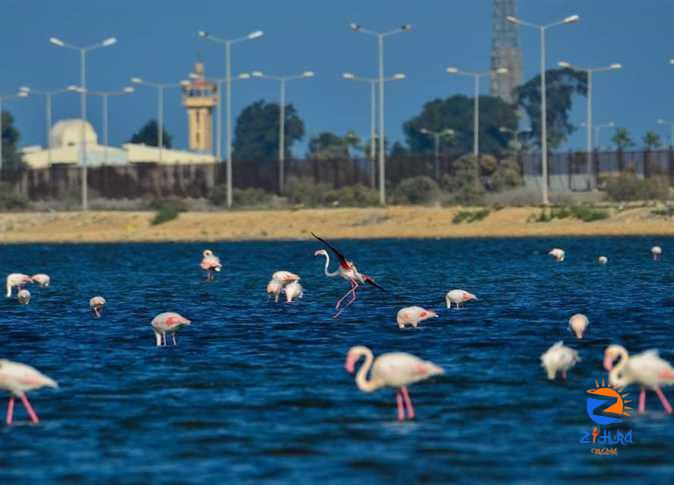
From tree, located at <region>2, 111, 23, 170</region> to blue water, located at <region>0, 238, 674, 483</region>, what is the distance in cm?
12940

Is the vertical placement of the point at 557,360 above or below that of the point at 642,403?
above

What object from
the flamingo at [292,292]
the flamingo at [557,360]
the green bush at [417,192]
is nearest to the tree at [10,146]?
the green bush at [417,192]

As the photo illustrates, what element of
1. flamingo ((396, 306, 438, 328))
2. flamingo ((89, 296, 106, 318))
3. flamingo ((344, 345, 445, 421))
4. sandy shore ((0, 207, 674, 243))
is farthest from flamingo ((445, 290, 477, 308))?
sandy shore ((0, 207, 674, 243))

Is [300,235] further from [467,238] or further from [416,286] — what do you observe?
[416,286]

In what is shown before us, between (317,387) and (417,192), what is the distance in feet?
313

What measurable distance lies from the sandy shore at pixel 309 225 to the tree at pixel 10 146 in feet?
207

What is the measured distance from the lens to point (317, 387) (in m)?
24.2

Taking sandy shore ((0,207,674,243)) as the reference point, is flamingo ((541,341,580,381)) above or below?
below

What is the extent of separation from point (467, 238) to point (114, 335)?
194 feet

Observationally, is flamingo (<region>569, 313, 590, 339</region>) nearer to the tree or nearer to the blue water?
the blue water

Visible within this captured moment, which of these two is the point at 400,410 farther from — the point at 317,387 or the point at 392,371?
the point at 317,387

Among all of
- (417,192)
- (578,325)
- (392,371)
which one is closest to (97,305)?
(578,325)

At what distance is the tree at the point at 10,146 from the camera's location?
178 metres

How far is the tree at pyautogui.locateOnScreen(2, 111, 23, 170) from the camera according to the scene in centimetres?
17762
